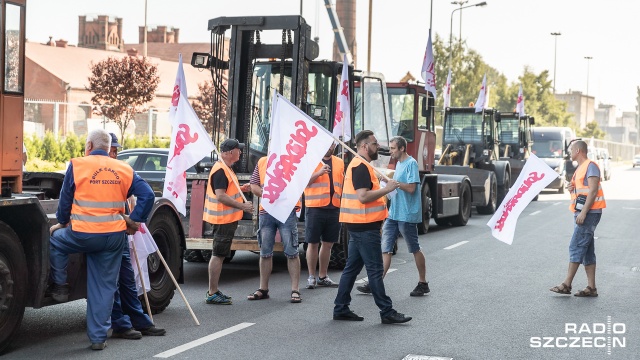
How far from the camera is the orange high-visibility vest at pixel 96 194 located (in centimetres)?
828

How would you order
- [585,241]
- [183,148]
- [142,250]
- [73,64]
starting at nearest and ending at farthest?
[142,250] → [183,148] → [585,241] → [73,64]

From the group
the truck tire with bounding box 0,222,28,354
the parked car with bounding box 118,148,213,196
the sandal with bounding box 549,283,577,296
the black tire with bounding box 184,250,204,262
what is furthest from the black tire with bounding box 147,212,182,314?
the parked car with bounding box 118,148,213,196

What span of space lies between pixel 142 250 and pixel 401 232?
352 cm

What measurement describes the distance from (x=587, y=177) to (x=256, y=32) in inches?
207

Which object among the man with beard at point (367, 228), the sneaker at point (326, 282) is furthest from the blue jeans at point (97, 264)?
the sneaker at point (326, 282)

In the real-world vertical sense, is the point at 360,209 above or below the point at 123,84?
below

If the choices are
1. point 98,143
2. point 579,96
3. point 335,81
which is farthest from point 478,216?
point 579,96

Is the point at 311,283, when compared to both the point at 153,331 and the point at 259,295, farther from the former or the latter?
the point at 153,331

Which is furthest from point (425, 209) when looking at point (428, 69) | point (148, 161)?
point (428, 69)

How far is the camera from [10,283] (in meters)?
8.05

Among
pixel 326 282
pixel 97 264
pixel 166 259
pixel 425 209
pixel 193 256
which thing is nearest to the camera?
pixel 97 264

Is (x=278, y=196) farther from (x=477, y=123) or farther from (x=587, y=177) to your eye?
(x=477, y=123)

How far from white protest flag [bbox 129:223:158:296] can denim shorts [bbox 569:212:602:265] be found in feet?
16.6

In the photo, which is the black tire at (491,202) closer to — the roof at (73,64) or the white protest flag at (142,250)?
the white protest flag at (142,250)
